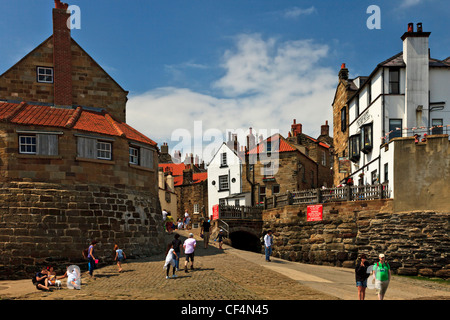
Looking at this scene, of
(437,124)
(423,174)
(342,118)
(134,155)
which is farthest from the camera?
(342,118)

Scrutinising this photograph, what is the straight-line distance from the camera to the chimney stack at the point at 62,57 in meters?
30.0

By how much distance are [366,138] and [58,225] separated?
21390 mm

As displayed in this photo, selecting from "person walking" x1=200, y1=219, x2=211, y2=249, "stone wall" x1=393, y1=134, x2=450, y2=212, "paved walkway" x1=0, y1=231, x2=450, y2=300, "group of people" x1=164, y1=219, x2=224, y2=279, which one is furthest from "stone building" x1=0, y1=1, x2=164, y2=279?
"stone wall" x1=393, y1=134, x2=450, y2=212

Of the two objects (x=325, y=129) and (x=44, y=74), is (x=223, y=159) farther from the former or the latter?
(x=44, y=74)

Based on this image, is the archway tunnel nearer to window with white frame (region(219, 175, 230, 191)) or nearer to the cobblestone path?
window with white frame (region(219, 175, 230, 191))

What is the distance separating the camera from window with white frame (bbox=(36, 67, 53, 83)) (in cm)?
3011

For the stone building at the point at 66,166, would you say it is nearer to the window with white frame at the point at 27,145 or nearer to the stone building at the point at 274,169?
the window with white frame at the point at 27,145

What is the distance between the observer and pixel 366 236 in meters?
31.0

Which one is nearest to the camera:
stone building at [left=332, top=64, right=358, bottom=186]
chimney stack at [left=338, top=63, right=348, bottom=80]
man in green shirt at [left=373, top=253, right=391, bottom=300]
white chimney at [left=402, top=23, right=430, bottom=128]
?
man in green shirt at [left=373, top=253, right=391, bottom=300]

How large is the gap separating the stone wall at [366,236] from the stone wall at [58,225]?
1150cm

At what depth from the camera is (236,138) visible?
58.6 meters

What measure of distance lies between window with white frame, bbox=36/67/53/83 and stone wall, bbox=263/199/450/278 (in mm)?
17261

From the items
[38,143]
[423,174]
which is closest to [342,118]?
[423,174]

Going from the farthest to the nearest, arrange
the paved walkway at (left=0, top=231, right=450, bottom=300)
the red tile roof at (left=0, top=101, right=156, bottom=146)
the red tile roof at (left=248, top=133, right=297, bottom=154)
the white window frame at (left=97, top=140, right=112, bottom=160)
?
the red tile roof at (left=248, top=133, right=297, bottom=154) < the white window frame at (left=97, top=140, right=112, bottom=160) < the red tile roof at (left=0, top=101, right=156, bottom=146) < the paved walkway at (left=0, top=231, right=450, bottom=300)
